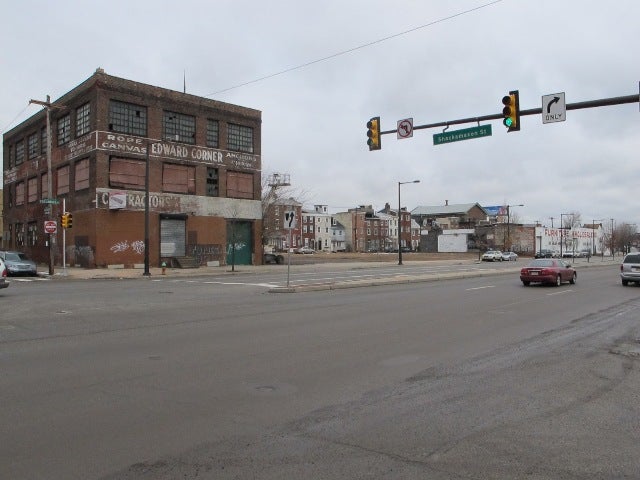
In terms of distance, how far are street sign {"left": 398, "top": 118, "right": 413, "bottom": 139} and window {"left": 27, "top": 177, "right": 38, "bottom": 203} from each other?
41222 mm

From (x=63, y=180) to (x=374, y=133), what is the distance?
107 ft

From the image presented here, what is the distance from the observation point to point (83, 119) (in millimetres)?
40656

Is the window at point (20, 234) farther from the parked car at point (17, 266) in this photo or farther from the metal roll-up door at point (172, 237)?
the parked car at point (17, 266)

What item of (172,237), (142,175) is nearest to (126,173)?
(142,175)

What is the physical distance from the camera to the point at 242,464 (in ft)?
14.8

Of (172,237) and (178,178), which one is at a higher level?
(178,178)

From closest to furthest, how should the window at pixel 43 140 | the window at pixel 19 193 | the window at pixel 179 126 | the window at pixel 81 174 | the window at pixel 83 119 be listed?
the window at pixel 83 119
the window at pixel 81 174
the window at pixel 179 126
the window at pixel 43 140
the window at pixel 19 193

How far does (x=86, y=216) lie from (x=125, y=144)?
5.94 metres

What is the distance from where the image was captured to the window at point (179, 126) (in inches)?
1674

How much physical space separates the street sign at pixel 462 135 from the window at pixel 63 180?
33.4m

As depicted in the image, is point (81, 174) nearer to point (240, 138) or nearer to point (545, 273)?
point (240, 138)

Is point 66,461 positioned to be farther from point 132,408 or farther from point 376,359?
point 376,359

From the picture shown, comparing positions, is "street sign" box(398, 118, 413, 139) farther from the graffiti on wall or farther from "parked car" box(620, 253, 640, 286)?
the graffiti on wall

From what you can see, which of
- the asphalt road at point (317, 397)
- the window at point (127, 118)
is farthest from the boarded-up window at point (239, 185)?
the asphalt road at point (317, 397)
